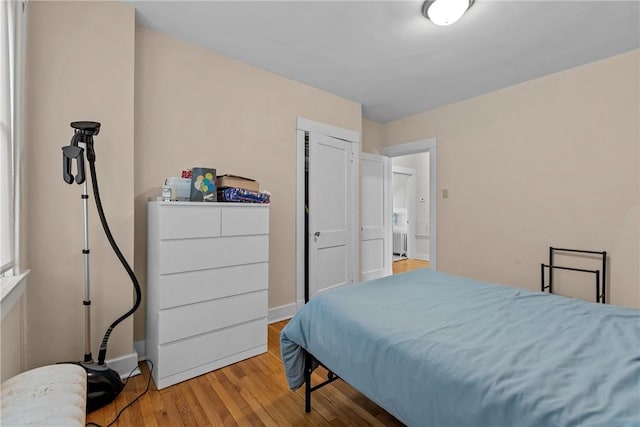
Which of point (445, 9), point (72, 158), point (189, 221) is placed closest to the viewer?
point (72, 158)

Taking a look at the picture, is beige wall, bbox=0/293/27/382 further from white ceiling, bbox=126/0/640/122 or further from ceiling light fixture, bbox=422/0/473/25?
ceiling light fixture, bbox=422/0/473/25

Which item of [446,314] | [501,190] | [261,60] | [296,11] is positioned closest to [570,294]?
[501,190]

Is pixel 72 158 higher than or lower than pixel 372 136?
lower

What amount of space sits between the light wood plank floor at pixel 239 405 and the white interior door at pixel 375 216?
2411 millimetres

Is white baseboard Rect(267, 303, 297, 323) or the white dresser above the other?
the white dresser

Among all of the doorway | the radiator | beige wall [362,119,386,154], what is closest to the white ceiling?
beige wall [362,119,386,154]

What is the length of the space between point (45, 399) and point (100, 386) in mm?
688

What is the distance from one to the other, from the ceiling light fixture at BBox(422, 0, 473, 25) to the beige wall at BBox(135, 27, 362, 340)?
1574 millimetres

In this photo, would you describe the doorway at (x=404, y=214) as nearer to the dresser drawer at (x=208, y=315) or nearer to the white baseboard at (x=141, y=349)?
the dresser drawer at (x=208, y=315)

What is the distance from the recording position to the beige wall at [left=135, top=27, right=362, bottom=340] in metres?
2.23

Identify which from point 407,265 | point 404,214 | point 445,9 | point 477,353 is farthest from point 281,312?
point 404,214

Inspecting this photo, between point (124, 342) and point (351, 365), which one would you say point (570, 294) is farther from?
point (124, 342)

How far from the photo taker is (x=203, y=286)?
2023 millimetres

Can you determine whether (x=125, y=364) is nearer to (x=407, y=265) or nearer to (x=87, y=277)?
(x=87, y=277)
